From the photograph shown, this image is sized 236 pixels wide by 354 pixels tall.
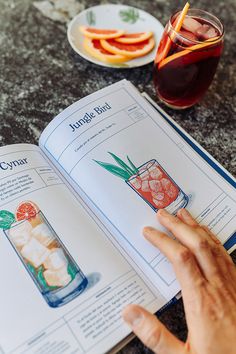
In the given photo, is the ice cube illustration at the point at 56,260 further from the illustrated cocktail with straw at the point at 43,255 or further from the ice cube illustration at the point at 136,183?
the ice cube illustration at the point at 136,183

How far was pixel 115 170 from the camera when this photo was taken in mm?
631

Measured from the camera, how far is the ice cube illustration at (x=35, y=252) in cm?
53

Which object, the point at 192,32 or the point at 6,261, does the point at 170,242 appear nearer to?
the point at 6,261

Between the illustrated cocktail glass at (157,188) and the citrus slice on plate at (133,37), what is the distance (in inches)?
13.5

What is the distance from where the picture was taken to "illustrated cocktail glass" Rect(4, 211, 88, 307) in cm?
51

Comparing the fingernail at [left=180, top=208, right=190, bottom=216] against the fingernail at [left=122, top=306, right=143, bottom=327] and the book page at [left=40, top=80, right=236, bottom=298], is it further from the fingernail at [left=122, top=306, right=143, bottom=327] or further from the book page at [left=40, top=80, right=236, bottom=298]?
the fingernail at [left=122, top=306, right=143, bottom=327]

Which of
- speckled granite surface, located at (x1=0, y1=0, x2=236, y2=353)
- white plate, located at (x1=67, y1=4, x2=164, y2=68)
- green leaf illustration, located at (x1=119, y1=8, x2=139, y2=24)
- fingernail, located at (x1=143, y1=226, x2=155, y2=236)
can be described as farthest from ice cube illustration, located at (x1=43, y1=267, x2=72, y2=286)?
green leaf illustration, located at (x1=119, y1=8, x2=139, y2=24)

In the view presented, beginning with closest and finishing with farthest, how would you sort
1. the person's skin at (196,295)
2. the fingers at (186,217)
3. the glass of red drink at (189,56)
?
1. the person's skin at (196,295)
2. the fingers at (186,217)
3. the glass of red drink at (189,56)

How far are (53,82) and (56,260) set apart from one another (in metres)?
0.41

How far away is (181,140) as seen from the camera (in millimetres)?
692

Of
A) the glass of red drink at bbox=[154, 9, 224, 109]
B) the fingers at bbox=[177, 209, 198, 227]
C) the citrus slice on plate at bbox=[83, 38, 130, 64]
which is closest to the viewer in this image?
the fingers at bbox=[177, 209, 198, 227]

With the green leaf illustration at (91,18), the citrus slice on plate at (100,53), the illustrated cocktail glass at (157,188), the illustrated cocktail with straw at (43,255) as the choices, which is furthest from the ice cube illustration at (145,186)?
the green leaf illustration at (91,18)

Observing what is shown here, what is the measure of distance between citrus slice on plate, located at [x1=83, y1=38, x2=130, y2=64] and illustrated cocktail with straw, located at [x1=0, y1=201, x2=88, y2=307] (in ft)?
1.26

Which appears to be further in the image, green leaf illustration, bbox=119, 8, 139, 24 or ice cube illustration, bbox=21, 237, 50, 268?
green leaf illustration, bbox=119, 8, 139, 24
